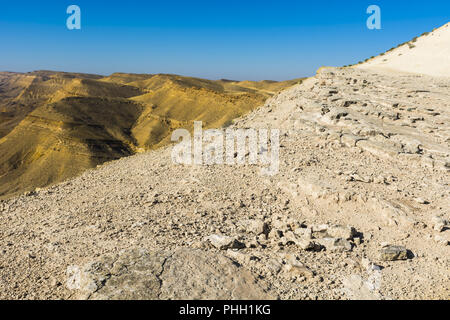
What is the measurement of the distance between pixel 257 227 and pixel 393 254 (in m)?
1.98

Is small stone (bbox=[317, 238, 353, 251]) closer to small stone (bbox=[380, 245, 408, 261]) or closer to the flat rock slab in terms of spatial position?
small stone (bbox=[380, 245, 408, 261])

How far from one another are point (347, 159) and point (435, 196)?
1932mm

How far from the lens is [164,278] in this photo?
3.56 meters

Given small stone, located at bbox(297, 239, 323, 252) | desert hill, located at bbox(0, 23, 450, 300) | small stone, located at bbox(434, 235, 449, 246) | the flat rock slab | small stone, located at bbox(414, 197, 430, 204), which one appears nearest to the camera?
the flat rock slab

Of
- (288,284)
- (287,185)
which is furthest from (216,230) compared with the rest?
(287,185)

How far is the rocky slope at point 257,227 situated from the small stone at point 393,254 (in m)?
0.02

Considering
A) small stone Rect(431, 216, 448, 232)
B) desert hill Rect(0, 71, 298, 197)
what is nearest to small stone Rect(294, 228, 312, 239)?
Answer: small stone Rect(431, 216, 448, 232)

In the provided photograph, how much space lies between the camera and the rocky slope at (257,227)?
3.68m

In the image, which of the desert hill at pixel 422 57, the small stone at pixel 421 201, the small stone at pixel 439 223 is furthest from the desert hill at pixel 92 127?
the small stone at pixel 439 223

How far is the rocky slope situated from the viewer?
3.68 meters

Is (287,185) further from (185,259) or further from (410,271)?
(185,259)

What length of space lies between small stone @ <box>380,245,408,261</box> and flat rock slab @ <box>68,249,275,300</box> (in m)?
1.98

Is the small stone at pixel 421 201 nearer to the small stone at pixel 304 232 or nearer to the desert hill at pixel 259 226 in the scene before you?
the desert hill at pixel 259 226
